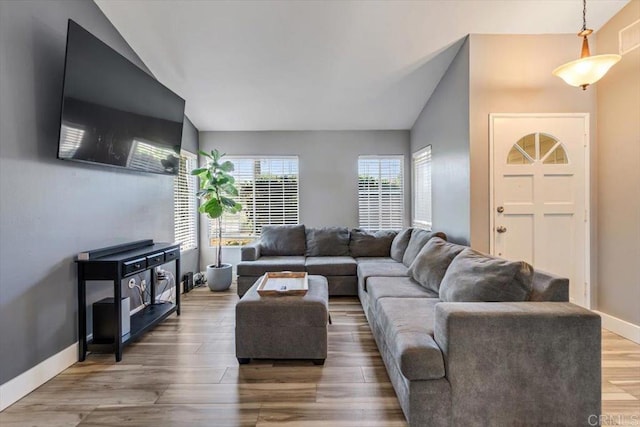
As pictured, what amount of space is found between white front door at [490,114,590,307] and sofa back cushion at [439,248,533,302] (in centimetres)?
113

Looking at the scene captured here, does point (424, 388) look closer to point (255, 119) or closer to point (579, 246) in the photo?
point (579, 246)

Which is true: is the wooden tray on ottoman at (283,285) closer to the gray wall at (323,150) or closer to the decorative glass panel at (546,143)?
the gray wall at (323,150)

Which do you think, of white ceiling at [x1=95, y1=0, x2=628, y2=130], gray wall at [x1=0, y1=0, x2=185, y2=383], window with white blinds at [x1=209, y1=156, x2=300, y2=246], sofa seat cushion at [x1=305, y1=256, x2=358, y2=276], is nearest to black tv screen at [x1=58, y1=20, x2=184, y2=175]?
gray wall at [x1=0, y1=0, x2=185, y2=383]

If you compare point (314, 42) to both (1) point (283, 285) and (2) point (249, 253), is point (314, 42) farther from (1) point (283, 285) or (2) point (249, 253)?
(2) point (249, 253)

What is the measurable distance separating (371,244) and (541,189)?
220cm

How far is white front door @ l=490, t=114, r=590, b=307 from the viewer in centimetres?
307

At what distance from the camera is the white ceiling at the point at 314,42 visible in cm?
278

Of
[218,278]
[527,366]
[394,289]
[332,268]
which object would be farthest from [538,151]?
[218,278]

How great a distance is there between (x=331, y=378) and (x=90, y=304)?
2.14 meters

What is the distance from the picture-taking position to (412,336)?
70.0 inches

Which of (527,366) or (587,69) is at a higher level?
(587,69)

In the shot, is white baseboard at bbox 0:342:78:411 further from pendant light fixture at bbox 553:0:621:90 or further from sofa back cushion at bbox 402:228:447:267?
pendant light fixture at bbox 553:0:621:90

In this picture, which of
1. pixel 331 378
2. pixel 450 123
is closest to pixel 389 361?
pixel 331 378

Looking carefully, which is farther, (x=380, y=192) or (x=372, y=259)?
(x=380, y=192)
